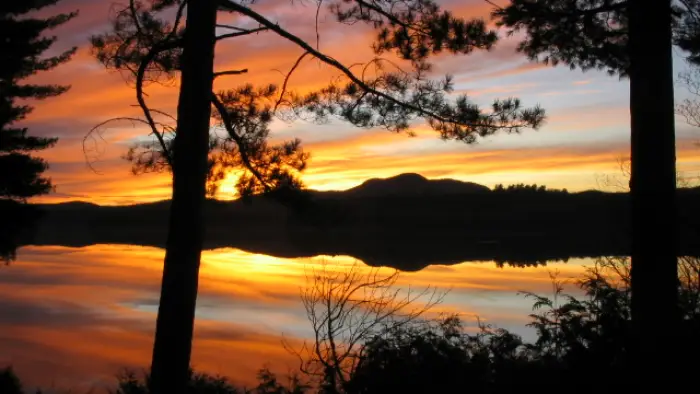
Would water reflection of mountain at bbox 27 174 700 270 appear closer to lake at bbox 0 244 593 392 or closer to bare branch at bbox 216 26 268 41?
lake at bbox 0 244 593 392

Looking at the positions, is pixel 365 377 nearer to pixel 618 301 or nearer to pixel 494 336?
pixel 494 336

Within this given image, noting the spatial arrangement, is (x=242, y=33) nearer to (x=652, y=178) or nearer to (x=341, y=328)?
(x=341, y=328)

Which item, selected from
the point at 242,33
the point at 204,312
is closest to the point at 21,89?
the point at 204,312

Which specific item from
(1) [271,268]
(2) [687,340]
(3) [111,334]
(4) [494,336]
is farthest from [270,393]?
(1) [271,268]

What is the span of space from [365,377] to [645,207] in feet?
8.36

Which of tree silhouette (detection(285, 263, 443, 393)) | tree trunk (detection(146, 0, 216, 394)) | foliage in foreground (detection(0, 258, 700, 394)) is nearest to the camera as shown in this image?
foliage in foreground (detection(0, 258, 700, 394))

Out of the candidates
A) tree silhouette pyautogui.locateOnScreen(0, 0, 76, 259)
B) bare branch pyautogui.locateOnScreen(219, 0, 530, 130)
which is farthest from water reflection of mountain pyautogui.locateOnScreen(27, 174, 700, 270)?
bare branch pyautogui.locateOnScreen(219, 0, 530, 130)

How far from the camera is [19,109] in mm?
27156

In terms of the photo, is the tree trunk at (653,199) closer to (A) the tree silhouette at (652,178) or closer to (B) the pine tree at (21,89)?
(A) the tree silhouette at (652,178)

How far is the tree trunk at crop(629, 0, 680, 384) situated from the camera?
5.50m

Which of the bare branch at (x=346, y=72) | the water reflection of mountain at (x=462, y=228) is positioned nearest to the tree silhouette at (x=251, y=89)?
the bare branch at (x=346, y=72)

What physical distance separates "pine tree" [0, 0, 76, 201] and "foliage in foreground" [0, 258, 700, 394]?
21.6m

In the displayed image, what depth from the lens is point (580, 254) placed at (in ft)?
95.9

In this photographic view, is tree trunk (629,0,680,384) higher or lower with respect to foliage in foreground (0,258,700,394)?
higher
